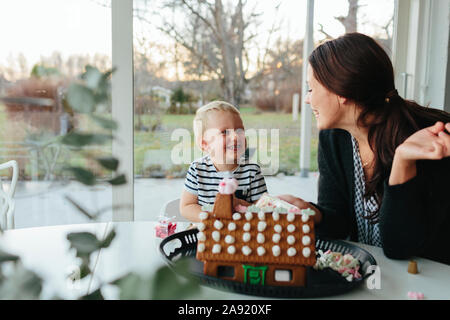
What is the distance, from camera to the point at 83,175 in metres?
0.30

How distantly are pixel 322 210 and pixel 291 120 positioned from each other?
2.13 meters

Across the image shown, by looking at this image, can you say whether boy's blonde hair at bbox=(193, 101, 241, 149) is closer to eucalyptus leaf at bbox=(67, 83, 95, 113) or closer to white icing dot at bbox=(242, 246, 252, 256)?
white icing dot at bbox=(242, 246, 252, 256)

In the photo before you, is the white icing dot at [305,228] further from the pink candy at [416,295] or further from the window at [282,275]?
the pink candy at [416,295]

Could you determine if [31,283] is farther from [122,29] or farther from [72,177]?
[122,29]

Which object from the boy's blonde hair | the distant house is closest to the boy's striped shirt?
the boy's blonde hair

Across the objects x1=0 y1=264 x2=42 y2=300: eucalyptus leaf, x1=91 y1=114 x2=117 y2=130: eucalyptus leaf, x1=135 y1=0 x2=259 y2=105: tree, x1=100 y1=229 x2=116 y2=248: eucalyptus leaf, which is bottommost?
x1=0 y1=264 x2=42 y2=300: eucalyptus leaf

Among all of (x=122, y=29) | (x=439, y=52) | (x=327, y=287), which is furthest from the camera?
(x=439, y=52)

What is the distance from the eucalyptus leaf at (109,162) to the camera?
12.2 inches

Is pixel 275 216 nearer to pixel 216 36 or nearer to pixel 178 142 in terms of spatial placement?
pixel 178 142

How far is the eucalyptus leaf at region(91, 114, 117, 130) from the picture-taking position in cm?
30

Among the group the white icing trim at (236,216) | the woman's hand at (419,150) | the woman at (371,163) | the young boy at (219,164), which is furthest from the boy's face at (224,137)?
the white icing trim at (236,216)

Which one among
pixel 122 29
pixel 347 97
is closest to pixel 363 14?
pixel 122 29

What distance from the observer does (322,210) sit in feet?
3.89

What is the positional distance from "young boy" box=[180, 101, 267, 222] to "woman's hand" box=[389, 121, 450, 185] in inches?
28.0
